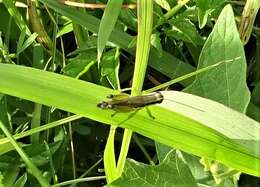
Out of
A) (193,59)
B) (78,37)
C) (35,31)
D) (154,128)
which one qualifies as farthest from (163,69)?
(154,128)

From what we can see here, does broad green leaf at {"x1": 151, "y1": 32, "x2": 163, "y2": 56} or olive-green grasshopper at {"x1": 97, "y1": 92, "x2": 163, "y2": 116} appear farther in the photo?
broad green leaf at {"x1": 151, "y1": 32, "x2": 163, "y2": 56}

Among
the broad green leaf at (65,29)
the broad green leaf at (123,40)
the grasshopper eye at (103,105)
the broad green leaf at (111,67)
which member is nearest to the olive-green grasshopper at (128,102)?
the grasshopper eye at (103,105)

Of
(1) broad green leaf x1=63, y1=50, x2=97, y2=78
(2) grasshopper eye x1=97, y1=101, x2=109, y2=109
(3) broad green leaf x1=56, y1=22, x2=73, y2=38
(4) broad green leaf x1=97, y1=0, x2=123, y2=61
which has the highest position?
(4) broad green leaf x1=97, y1=0, x2=123, y2=61

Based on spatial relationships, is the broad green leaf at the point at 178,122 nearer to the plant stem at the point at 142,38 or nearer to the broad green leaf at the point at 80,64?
the plant stem at the point at 142,38

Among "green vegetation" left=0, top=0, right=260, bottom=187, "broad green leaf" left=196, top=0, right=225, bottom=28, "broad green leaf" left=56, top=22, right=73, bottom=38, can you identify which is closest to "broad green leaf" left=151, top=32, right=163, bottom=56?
"green vegetation" left=0, top=0, right=260, bottom=187

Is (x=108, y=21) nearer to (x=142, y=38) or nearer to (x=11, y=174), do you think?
(x=142, y=38)

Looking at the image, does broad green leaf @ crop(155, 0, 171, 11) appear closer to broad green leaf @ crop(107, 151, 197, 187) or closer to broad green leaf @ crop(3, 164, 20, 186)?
broad green leaf @ crop(107, 151, 197, 187)

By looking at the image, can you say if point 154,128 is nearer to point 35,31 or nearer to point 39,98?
point 39,98
